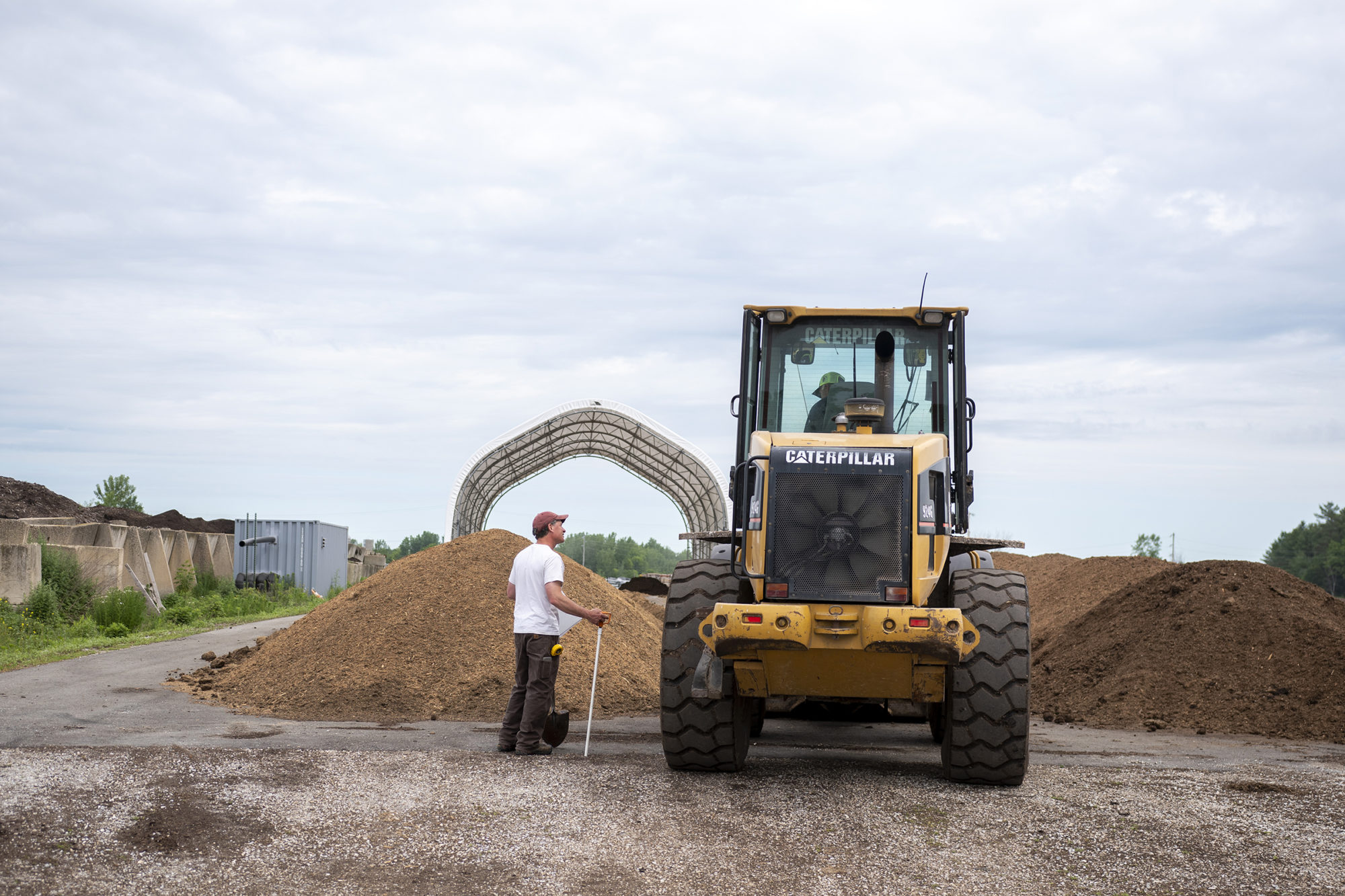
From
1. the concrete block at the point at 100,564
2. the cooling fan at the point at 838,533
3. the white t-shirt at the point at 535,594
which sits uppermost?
the cooling fan at the point at 838,533

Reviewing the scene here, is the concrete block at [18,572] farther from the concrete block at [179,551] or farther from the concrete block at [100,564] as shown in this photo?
the concrete block at [179,551]

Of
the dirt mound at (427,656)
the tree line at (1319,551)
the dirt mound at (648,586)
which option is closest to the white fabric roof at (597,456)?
the dirt mound at (648,586)

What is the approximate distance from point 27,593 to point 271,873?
722 inches

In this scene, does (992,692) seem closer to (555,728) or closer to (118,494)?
(555,728)

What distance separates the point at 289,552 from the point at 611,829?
3110cm

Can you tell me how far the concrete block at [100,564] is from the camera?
2283cm

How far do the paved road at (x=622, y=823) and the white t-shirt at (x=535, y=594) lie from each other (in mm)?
1018

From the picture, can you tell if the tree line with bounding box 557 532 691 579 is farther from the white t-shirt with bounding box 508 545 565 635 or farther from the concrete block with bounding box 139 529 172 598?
the white t-shirt with bounding box 508 545 565 635

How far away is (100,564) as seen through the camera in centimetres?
2348

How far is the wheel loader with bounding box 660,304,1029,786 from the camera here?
6684 mm

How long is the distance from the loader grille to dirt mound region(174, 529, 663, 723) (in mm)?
5135

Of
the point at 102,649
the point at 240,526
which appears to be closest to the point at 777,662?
the point at 102,649

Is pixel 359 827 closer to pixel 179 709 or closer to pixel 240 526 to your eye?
pixel 179 709

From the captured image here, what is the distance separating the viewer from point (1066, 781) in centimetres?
756
